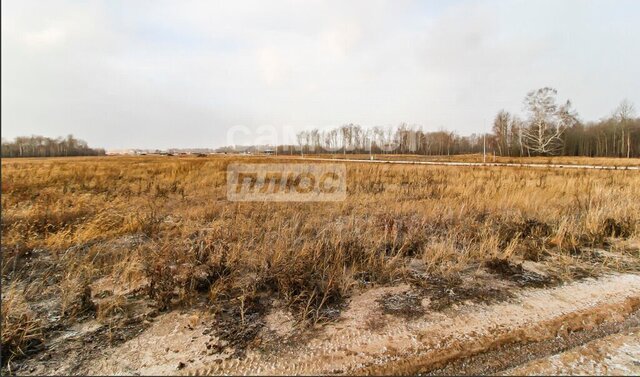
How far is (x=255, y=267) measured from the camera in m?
3.61

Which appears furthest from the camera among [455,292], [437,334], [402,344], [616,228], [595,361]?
[616,228]

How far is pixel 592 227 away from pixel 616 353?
13.9 ft

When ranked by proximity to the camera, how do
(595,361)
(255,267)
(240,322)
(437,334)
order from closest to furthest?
(595,361) < (437,334) < (240,322) < (255,267)

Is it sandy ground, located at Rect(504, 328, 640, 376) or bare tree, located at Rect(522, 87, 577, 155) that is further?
bare tree, located at Rect(522, 87, 577, 155)

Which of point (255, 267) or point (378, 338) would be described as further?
point (255, 267)

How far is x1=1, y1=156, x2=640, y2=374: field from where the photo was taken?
8.39 feet

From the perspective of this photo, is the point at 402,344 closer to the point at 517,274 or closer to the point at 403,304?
the point at 403,304

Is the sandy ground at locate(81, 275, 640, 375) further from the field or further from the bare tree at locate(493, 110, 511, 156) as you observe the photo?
the bare tree at locate(493, 110, 511, 156)

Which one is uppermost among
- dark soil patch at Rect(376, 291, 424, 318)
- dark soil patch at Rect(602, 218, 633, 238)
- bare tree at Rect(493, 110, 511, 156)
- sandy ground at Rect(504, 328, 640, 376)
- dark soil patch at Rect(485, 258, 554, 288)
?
bare tree at Rect(493, 110, 511, 156)

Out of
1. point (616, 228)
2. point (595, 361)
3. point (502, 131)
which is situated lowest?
point (595, 361)

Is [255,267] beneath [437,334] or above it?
above

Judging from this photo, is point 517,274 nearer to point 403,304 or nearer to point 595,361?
point 595,361

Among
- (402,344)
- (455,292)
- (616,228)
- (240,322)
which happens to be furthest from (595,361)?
(616,228)

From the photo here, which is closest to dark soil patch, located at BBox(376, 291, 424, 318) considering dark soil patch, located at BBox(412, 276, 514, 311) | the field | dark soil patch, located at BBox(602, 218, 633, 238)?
the field
